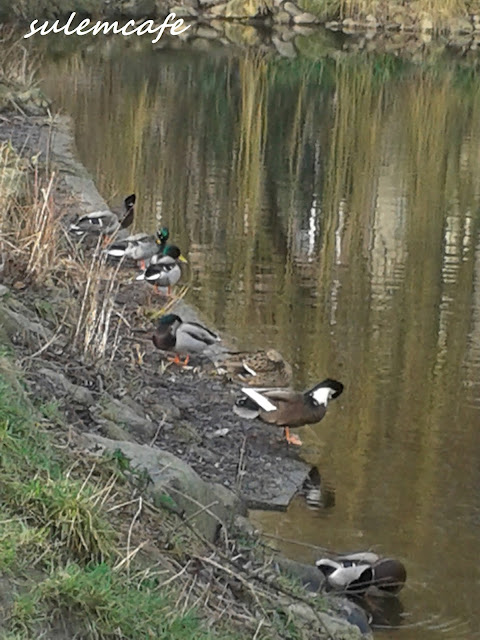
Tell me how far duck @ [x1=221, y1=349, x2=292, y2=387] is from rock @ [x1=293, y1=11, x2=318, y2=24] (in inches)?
1433

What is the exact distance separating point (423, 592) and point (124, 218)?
7329mm

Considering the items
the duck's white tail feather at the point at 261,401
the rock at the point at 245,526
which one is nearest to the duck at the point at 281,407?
the duck's white tail feather at the point at 261,401

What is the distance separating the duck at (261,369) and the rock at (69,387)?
2646 millimetres

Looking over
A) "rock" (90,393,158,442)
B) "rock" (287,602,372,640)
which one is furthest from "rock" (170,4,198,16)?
"rock" (287,602,372,640)

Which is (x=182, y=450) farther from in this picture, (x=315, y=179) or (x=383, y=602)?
(x=315, y=179)

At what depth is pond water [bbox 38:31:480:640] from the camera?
756cm

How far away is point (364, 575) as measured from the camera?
6539 millimetres

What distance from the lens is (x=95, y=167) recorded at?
57.4 feet

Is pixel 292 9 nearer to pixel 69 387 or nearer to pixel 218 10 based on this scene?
pixel 218 10

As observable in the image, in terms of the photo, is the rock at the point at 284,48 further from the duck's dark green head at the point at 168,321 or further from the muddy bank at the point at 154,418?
the duck's dark green head at the point at 168,321

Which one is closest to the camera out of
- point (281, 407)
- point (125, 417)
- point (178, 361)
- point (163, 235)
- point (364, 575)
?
point (364, 575)

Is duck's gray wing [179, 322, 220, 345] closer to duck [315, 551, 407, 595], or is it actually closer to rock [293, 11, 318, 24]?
duck [315, 551, 407, 595]

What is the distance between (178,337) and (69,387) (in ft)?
9.73

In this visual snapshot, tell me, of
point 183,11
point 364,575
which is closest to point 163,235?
point 364,575
